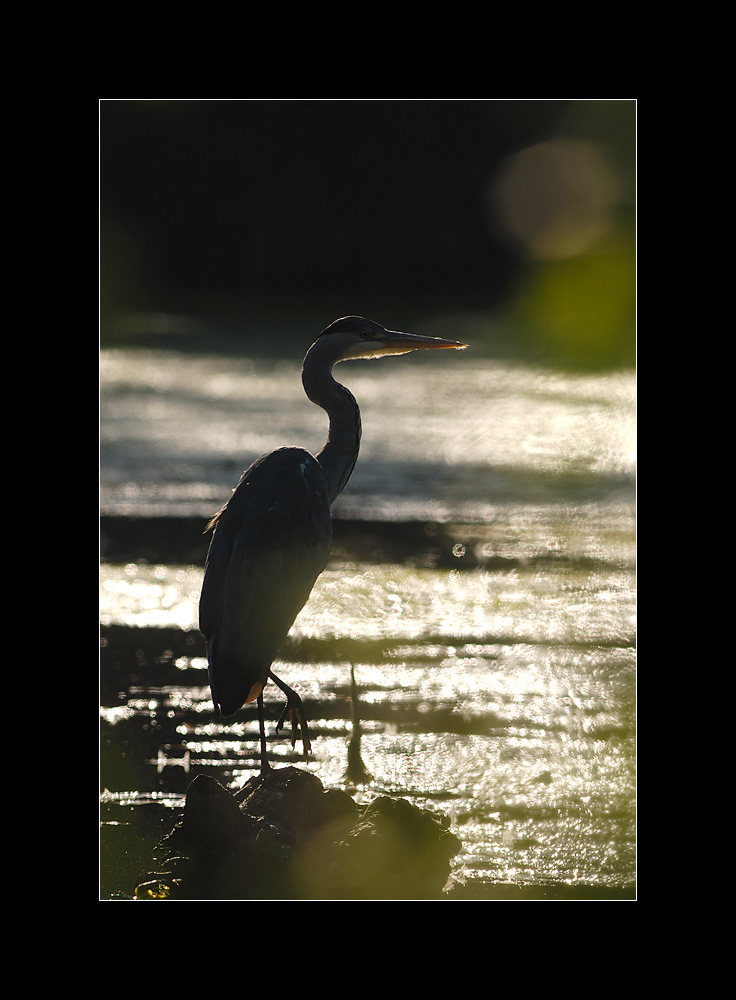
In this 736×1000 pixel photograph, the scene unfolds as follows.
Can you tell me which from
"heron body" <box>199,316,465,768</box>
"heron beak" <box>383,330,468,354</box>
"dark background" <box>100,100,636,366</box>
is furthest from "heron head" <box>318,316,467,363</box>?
"dark background" <box>100,100,636,366</box>

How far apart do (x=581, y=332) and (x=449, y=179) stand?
11.9ft

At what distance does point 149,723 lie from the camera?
11.9 feet

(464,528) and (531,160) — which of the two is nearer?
(464,528)

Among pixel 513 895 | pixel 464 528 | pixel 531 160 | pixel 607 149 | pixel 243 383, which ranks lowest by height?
pixel 513 895

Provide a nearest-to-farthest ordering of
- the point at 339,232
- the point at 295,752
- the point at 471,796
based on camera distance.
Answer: the point at 471,796
the point at 295,752
the point at 339,232

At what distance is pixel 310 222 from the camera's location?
1212 cm

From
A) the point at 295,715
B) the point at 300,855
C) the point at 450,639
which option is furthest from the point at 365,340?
the point at 300,855

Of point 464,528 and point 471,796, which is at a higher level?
point 464,528

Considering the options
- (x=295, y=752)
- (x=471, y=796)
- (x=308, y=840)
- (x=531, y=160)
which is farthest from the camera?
(x=531, y=160)

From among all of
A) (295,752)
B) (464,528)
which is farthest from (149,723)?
(464,528)

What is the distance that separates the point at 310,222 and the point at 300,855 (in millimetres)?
10539

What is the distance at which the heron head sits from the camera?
3.91 metres

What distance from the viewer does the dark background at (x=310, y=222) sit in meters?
10.8

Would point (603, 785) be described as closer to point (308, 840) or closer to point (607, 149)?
point (308, 840)
